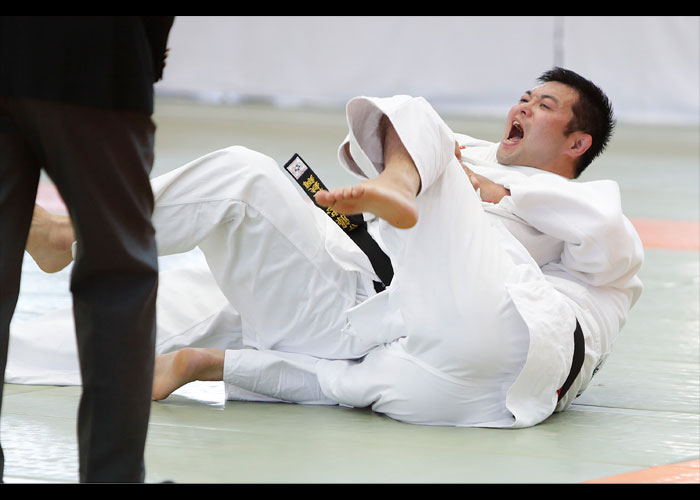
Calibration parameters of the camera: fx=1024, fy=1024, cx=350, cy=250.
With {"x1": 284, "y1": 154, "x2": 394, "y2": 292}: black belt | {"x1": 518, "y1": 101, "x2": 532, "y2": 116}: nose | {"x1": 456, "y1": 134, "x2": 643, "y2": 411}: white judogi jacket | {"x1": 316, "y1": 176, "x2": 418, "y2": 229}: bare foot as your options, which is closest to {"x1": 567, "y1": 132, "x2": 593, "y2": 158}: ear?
{"x1": 518, "y1": 101, "x2": 532, "y2": 116}: nose

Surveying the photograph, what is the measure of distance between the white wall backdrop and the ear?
974cm

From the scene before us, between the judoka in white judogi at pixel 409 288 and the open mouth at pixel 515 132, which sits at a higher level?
the open mouth at pixel 515 132

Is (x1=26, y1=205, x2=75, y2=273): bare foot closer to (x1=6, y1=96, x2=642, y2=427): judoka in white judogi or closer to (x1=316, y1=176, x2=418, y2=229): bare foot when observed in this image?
(x1=6, y1=96, x2=642, y2=427): judoka in white judogi

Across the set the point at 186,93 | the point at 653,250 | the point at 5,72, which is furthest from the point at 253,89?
the point at 5,72

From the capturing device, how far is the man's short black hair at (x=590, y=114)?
3.10 m

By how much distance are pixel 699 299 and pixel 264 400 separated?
7.14ft

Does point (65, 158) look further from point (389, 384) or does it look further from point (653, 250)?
point (653, 250)

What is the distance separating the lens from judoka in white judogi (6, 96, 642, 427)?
2.41 m

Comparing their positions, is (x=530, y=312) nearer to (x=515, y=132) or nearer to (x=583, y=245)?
(x=583, y=245)

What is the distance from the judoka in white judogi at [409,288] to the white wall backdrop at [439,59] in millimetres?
10038

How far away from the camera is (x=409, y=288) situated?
8.00ft

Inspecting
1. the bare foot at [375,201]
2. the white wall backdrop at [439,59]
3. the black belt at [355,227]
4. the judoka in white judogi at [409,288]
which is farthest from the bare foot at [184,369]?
the white wall backdrop at [439,59]

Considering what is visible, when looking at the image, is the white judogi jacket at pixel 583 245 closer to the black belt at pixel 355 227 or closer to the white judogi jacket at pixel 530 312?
the white judogi jacket at pixel 530 312

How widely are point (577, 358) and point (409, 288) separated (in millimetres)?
472
